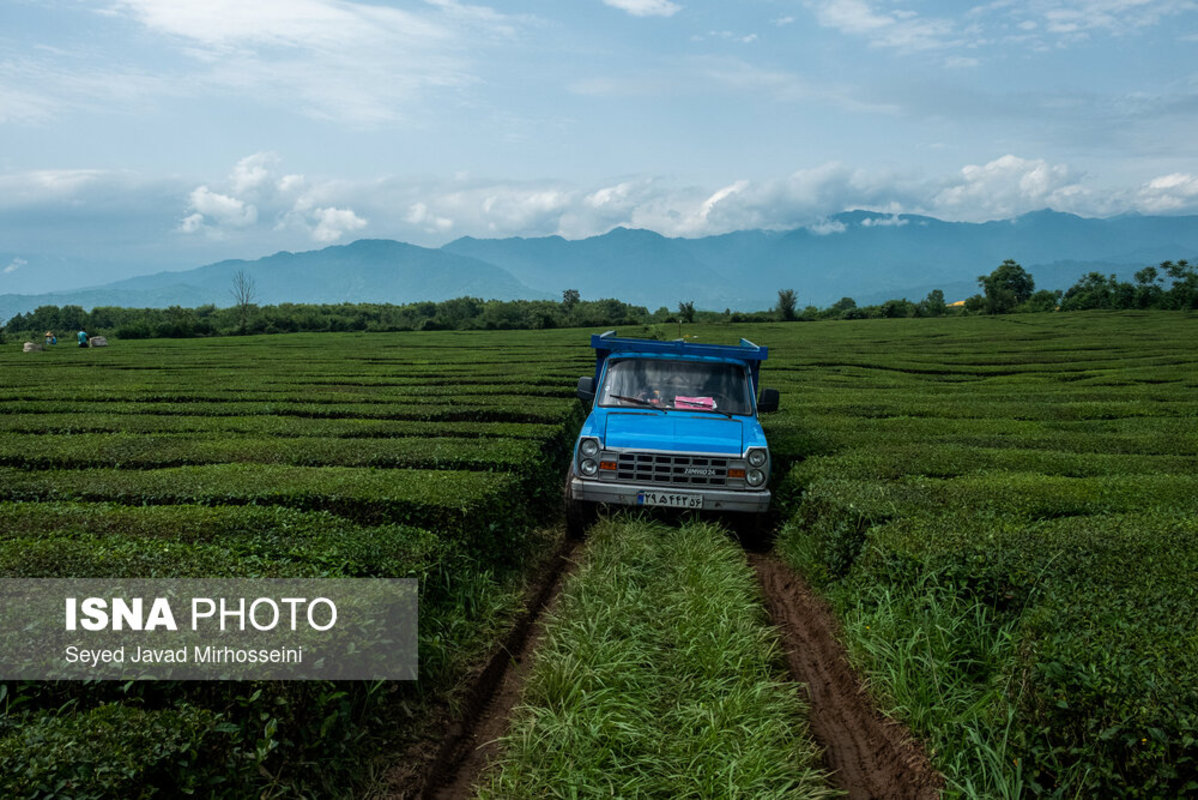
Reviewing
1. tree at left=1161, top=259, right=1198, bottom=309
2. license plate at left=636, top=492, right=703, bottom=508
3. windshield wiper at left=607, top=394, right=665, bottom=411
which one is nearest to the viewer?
license plate at left=636, top=492, right=703, bottom=508

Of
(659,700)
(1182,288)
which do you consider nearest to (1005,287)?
(1182,288)

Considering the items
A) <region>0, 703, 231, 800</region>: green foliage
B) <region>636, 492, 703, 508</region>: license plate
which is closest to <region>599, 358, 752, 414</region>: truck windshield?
<region>636, 492, 703, 508</region>: license plate

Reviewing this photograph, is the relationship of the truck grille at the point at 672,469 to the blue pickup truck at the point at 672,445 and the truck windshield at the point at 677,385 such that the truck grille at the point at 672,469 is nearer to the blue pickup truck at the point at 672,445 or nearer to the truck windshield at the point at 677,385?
the blue pickup truck at the point at 672,445

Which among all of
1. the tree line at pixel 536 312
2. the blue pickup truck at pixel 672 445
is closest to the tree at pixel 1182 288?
the tree line at pixel 536 312

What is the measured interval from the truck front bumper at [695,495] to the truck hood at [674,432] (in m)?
0.47

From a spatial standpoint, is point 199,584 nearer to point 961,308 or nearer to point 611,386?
point 611,386

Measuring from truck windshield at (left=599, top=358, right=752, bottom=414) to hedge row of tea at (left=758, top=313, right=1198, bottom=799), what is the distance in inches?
55.8

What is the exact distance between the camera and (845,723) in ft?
18.3

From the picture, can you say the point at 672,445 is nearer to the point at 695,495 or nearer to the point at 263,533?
the point at 695,495

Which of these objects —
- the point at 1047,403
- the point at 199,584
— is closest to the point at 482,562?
the point at 199,584

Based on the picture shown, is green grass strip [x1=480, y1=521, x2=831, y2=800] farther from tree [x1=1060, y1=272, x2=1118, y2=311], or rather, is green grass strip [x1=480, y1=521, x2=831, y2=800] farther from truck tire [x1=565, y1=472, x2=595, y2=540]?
tree [x1=1060, y1=272, x2=1118, y2=311]

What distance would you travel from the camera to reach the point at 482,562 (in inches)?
308

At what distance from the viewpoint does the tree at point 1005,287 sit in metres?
85.9

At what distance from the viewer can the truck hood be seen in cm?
911
